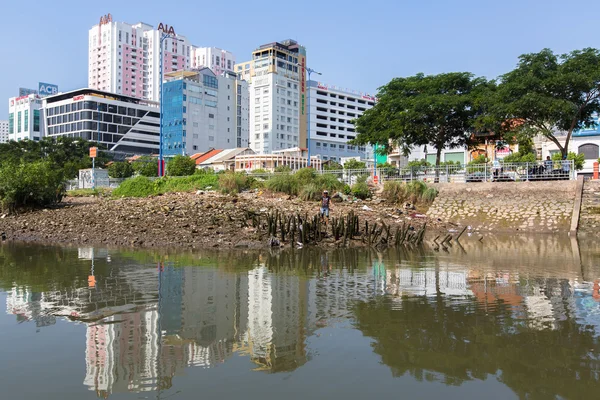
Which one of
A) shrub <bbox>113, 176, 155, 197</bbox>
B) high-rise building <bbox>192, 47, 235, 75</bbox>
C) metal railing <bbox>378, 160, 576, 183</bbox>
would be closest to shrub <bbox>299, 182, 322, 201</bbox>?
metal railing <bbox>378, 160, 576, 183</bbox>

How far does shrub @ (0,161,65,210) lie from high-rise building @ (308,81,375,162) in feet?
294

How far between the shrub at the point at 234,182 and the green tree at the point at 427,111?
31.4 feet

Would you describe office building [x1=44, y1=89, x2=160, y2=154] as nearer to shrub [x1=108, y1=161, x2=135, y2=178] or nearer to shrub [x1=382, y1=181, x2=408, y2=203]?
shrub [x1=108, y1=161, x2=135, y2=178]

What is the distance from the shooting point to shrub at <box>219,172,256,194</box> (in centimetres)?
2738

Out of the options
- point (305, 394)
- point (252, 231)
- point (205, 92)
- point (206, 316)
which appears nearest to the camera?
point (305, 394)

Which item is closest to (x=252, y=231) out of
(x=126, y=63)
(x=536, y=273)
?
(x=536, y=273)

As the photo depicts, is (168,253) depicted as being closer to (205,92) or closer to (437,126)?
(437,126)

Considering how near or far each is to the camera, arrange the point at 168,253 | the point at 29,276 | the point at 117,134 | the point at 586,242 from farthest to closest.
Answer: the point at 117,134, the point at 586,242, the point at 168,253, the point at 29,276

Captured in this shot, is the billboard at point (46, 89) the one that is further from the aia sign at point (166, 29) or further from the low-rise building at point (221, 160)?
the low-rise building at point (221, 160)

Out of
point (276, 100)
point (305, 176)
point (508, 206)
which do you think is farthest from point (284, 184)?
point (276, 100)

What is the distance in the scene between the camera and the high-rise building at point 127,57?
14588 centimetres

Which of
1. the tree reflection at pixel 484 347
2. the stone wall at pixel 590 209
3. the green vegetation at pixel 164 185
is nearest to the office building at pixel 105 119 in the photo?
the green vegetation at pixel 164 185

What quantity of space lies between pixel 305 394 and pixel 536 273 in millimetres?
8037

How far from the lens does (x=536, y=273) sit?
10414 mm
